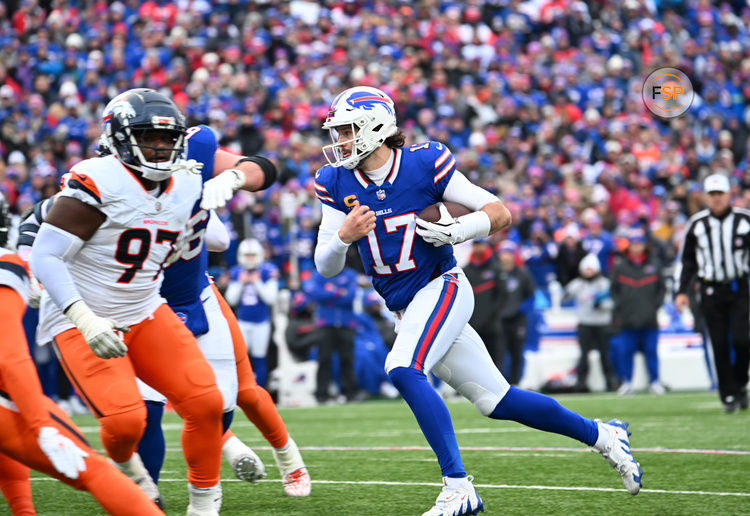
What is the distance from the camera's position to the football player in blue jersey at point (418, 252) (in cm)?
463

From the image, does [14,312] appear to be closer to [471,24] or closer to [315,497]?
[315,497]

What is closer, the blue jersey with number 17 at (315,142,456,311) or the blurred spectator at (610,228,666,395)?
the blue jersey with number 17 at (315,142,456,311)

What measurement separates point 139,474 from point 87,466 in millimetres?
1414

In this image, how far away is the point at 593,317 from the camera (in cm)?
1365

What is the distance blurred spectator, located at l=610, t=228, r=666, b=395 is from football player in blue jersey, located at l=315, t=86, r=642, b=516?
832cm

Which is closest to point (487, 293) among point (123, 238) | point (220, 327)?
point (220, 327)

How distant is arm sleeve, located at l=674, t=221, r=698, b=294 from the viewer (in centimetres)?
960

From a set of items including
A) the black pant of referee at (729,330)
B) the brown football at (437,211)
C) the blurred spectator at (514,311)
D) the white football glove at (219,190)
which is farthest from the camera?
the blurred spectator at (514,311)

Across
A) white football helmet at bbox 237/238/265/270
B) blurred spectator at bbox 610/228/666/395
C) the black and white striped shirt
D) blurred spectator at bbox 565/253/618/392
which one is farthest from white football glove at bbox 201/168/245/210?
blurred spectator at bbox 565/253/618/392

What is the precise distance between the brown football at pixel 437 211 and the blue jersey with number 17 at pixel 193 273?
938 millimetres

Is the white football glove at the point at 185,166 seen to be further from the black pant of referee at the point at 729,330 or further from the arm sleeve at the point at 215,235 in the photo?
the black pant of referee at the point at 729,330

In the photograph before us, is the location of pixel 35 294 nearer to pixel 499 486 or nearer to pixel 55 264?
pixel 55 264

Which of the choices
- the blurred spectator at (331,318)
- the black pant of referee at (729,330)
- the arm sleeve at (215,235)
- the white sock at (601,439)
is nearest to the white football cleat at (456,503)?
the white sock at (601,439)

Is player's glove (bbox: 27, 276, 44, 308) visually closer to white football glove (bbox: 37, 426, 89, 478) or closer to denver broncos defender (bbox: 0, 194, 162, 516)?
denver broncos defender (bbox: 0, 194, 162, 516)
